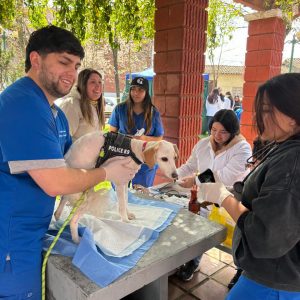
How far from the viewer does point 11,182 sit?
1.29 m

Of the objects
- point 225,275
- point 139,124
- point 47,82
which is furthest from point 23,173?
point 139,124

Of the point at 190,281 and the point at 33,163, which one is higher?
the point at 33,163

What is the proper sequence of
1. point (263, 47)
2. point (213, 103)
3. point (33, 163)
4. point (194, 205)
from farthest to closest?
point (213, 103) < point (263, 47) < point (194, 205) < point (33, 163)

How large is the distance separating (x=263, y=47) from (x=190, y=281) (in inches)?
171

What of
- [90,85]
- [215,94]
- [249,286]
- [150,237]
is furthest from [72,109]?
[215,94]

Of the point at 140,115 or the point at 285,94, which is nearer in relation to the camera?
the point at 285,94

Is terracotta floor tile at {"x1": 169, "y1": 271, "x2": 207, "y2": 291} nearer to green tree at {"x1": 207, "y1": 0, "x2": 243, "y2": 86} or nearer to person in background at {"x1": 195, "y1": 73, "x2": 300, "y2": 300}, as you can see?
person in background at {"x1": 195, "y1": 73, "x2": 300, "y2": 300}

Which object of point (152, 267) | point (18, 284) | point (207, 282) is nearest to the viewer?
point (18, 284)

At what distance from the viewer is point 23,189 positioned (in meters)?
1.31

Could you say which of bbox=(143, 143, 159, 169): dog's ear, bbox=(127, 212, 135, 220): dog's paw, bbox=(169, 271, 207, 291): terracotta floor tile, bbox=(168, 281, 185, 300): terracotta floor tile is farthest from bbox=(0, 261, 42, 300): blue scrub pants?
bbox=(169, 271, 207, 291): terracotta floor tile

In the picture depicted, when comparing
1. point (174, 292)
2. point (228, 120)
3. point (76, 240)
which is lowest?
point (174, 292)

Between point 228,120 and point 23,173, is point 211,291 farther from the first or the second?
point 23,173

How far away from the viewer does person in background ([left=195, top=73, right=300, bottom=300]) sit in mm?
1053

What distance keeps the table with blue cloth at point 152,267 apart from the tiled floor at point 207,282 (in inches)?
26.1
